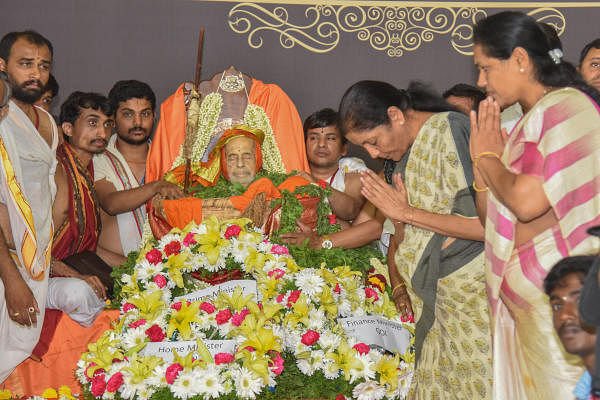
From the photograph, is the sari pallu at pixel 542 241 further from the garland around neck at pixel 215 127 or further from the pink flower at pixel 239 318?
the garland around neck at pixel 215 127

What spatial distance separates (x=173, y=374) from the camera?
9.09 ft

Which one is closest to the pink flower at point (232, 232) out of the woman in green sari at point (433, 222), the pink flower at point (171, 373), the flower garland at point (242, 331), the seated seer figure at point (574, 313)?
the flower garland at point (242, 331)

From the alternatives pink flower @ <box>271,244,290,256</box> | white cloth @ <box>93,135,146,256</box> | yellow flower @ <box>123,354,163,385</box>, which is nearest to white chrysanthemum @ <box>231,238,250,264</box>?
pink flower @ <box>271,244,290,256</box>

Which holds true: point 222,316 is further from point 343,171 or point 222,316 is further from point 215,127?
point 215,127

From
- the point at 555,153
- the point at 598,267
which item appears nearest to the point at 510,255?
the point at 555,153

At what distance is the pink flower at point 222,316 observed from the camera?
3016mm

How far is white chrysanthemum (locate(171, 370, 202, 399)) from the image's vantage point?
2.74 metres

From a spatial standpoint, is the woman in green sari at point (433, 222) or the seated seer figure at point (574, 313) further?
the woman in green sari at point (433, 222)

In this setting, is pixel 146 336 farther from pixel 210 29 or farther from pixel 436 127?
pixel 210 29

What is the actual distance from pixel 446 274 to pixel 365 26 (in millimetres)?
3346

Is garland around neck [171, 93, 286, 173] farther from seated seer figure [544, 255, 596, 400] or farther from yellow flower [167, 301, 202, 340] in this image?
seated seer figure [544, 255, 596, 400]

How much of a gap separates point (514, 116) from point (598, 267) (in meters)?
1.80

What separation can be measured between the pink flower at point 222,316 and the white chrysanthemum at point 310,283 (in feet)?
1.29

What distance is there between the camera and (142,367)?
284 centimetres
